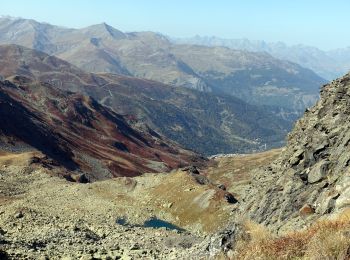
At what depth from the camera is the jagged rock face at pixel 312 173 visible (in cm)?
3891

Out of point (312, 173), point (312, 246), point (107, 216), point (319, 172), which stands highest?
point (312, 246)

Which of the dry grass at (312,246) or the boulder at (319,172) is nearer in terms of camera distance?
the dry grass at (312,246)

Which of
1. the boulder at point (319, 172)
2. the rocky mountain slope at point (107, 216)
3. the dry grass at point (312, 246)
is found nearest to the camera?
the dry grass at point (312, 246)

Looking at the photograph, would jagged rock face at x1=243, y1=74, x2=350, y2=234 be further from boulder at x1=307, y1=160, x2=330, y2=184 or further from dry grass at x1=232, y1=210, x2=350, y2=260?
dry grass at x1=232, y1=210, x2=350, y2=260

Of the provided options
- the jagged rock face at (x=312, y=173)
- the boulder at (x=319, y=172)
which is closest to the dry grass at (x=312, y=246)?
the jagged rock face at (x=312, y=173)

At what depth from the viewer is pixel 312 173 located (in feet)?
148

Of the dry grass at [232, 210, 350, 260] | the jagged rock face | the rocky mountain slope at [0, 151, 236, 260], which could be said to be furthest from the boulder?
the dry grass at [232, 210, 350, 260]

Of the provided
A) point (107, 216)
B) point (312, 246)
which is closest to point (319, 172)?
point (312, 246)

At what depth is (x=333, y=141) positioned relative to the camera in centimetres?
4719

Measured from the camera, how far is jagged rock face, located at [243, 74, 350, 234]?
128 ft

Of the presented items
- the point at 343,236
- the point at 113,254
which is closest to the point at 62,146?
the point at 113,254

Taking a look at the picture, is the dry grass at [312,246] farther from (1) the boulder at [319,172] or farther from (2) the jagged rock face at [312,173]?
(1) the boulder at [319,172]

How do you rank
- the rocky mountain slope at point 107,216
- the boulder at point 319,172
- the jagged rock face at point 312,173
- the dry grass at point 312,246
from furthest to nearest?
1. the rocky mountain slope at point 107,216
2. the boulder at point 319,172
3. the jagged rock face at point 312,173
4. the dry grass at point 312,246

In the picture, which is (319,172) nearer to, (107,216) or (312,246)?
(312,246)
